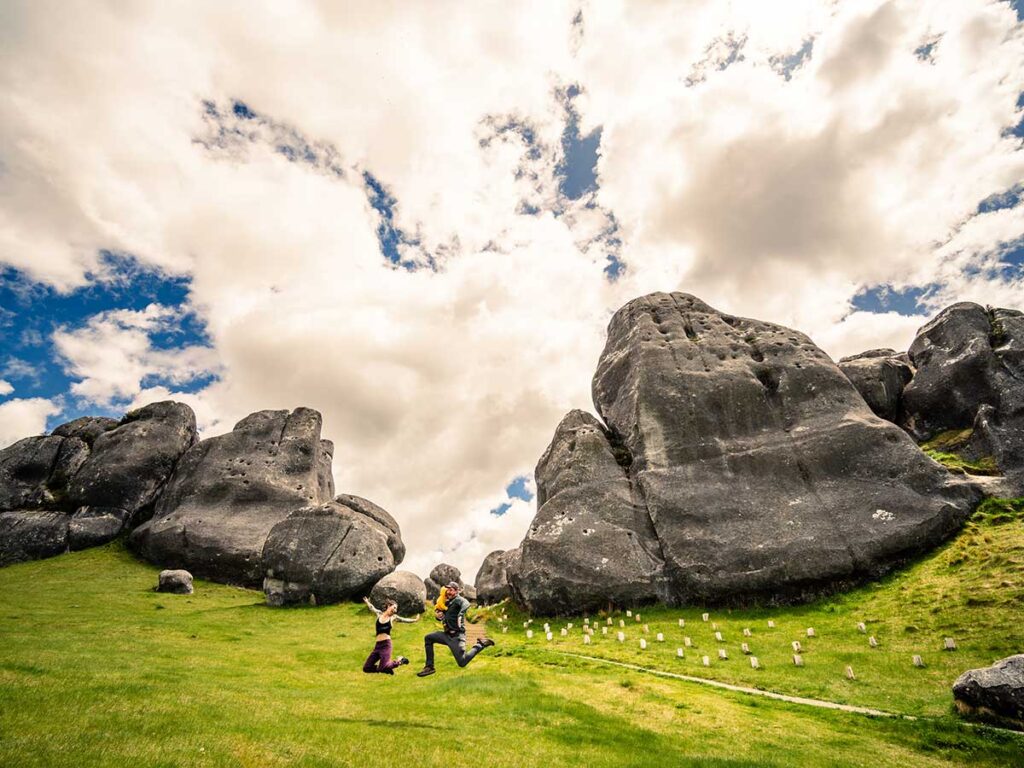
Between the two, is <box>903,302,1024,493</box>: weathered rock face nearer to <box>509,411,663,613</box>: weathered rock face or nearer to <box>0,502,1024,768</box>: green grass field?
<box>0,502,1024,768</box>: green grass field

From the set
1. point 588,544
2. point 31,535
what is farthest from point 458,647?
point 31,535

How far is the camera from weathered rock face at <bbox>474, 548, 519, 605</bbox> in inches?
2483

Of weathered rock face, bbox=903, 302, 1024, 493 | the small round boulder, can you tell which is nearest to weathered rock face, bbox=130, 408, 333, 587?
the small round boulder

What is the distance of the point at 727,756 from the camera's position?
1517 centimetres

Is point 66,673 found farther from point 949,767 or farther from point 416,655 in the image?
point 949,767

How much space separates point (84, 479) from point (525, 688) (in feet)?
254

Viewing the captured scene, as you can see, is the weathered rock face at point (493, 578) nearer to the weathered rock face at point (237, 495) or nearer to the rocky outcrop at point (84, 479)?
the weathered rock face at point (237, 495)

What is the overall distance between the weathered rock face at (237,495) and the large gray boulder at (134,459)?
13.4 feet

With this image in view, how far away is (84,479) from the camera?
239 feet

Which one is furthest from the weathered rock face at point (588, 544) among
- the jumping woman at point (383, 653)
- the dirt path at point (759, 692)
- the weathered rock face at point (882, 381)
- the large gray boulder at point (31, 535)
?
the large gray boulder at point (31, 535)

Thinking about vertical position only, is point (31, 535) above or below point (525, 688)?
above

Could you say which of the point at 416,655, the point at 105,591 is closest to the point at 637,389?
the point at 416,655

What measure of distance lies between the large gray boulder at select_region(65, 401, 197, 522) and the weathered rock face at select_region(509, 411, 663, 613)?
188ft

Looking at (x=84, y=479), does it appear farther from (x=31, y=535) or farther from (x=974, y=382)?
(x=974, y=382)
